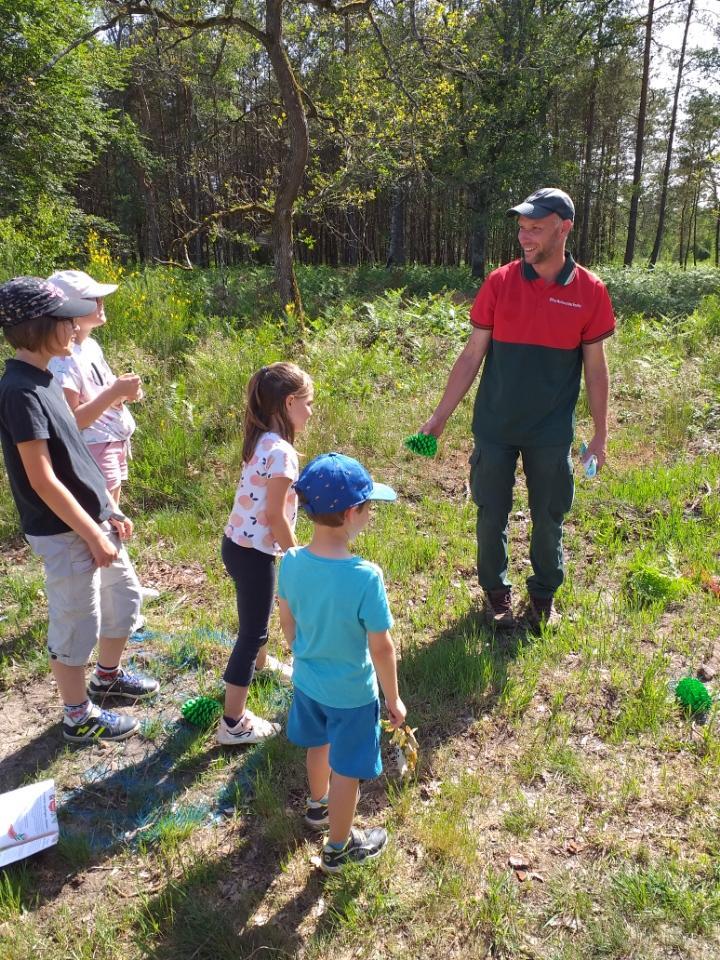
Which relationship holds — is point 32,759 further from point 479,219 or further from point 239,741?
point 479,219

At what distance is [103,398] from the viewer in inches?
121

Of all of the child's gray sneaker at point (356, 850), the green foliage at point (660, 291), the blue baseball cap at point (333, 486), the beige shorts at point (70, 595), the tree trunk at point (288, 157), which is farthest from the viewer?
the green foliage at point (660, 291)

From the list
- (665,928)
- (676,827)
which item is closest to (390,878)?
(665,928)

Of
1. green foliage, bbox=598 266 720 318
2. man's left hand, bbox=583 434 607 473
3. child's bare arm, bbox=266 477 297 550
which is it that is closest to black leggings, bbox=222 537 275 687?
child's bare arm, bbox=266 477 297 550

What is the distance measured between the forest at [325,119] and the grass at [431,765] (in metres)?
6.19

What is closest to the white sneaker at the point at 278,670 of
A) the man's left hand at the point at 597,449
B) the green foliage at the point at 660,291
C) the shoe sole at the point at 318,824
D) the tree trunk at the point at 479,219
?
the shoe sole at the point at 318,824

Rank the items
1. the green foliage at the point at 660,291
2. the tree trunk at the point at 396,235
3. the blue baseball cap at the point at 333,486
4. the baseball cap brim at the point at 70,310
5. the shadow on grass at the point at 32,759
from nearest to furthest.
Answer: the blue baseball cap at the point at 333,486, the baseball cap brim at the point at 70,310, the shadow on grass at the point at 32,759, the green foliage at the point at 660,291, the tree trunk at the point at 396,235

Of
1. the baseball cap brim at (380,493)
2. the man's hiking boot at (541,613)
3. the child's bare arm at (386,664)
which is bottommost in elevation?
the man's hiking boot at (541,613)

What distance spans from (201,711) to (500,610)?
1833 millimetres

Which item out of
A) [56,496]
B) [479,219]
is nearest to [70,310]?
[56,496]

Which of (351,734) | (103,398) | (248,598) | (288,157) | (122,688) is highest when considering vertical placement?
(288,157)

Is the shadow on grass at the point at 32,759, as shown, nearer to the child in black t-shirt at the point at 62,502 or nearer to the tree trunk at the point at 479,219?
the child in black t-shirt at the point at 62,502

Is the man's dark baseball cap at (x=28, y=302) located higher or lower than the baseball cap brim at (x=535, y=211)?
lower

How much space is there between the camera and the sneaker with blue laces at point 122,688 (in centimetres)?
334
